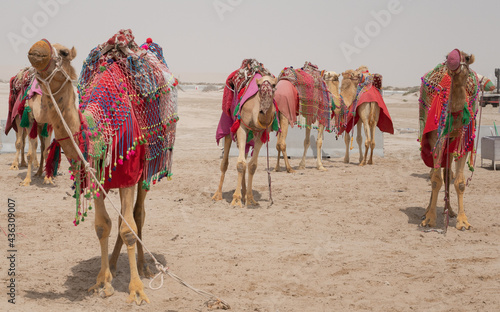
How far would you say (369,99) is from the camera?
14.9 m

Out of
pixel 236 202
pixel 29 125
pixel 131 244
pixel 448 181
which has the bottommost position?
pixel 236 202

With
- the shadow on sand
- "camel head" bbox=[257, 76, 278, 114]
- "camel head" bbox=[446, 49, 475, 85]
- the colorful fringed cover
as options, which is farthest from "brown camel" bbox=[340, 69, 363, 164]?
the colorful fringed cover

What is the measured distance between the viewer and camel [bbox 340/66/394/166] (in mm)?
14984

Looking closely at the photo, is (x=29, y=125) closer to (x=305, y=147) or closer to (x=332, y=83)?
(x=305, y=147)

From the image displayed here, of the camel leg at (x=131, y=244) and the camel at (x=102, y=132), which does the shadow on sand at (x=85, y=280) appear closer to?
the camel at (x=102, y=132)

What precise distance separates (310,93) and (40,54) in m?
9.99

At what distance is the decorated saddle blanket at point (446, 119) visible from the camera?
805 cm

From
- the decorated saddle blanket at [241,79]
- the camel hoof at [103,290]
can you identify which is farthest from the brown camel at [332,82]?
the camel hoof at [103,290]

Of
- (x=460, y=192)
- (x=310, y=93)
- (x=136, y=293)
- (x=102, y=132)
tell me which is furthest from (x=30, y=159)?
(x=460, y=192)

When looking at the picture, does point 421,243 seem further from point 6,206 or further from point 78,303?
point 6,206

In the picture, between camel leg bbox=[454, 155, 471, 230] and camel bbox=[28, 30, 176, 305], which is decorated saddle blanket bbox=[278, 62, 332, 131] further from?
camel bbox=[28, 30, 176, 305]

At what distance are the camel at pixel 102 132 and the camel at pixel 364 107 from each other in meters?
9.50

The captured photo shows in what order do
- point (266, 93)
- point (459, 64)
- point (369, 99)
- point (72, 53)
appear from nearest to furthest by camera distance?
point (72, 53) → point (459, 64) → point (266, 93) → point (369, 99)

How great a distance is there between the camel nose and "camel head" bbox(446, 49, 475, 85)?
17.3ft
